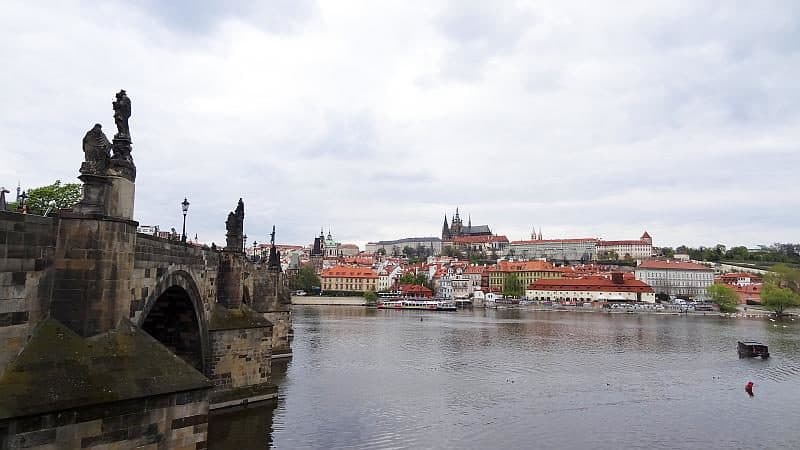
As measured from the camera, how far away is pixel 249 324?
22344mm

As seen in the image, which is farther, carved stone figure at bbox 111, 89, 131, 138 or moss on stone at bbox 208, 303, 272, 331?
moss on stone at bbox 208, 303, 272, 331

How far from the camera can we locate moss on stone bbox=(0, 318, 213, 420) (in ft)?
27.9

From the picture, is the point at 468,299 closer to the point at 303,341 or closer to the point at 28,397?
the point at 303,341

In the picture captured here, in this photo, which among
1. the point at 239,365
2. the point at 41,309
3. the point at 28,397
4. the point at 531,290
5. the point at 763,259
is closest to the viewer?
the point at 28,397

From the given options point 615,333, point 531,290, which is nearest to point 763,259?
point 531,290

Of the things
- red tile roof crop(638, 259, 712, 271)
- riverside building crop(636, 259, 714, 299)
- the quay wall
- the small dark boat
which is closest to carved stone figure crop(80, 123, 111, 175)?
the quay wall

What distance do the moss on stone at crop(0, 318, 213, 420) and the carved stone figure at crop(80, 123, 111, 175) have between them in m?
2.76

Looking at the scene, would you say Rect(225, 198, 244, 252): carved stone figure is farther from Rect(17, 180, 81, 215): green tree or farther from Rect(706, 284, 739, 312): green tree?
Rect(706, 284, 739, 312): green tree

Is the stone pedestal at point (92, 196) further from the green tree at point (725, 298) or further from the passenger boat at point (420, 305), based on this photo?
the green tree at point (725, 298)

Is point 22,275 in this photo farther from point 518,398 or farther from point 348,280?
point 348,280

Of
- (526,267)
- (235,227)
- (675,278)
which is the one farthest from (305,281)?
(235,227)

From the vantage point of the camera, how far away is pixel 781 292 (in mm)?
92500

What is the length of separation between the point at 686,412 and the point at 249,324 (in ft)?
61.9

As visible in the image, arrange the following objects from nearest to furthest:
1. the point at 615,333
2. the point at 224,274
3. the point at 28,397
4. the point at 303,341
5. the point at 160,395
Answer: the point at 28,397 < the point at 160,395 < the point at 224,274 < the point at 303,341 < the point at 615,333
